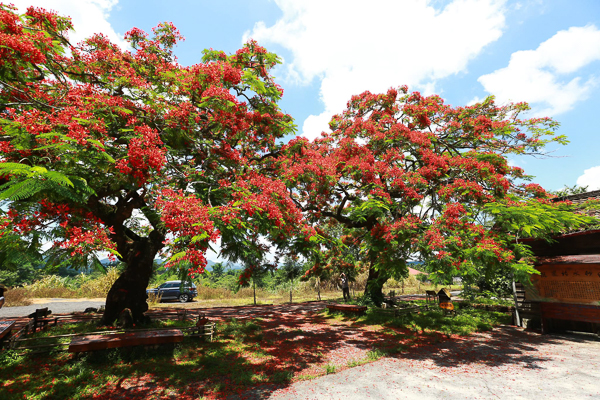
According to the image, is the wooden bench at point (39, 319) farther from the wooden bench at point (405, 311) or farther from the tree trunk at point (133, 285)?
the wooden bench at point (405, 311)

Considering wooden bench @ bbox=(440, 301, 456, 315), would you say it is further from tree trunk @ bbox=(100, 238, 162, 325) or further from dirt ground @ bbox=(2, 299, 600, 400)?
tree trunk @ bbox=(100, 238, 162, 325)

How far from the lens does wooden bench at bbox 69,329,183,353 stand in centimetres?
640

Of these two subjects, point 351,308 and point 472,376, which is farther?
point 351,308

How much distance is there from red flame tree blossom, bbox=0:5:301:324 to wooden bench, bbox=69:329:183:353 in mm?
2123

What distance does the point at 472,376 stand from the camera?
6.23m

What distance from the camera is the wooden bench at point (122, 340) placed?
640cm

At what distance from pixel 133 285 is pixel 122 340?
3.73m

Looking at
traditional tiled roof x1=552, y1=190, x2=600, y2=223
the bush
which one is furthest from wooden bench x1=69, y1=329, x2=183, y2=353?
traditional tiled roof x1=552, y1=190, x2=600, y2=223

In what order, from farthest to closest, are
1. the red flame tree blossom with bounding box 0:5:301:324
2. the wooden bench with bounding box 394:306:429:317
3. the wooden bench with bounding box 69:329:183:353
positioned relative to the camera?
the wooden bench with bounding box 394:306:429:317 < the wooden bench with bounding box 69:329:183:353 < the red flame tree blossom with bounding box 0:5:301:324

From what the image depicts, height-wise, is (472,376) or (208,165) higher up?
(208,165)

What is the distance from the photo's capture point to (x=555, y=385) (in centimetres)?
570

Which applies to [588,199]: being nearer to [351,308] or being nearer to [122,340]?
[351,308]

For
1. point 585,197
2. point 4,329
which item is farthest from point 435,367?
point 585,197

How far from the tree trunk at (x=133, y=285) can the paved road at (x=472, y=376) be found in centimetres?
749
